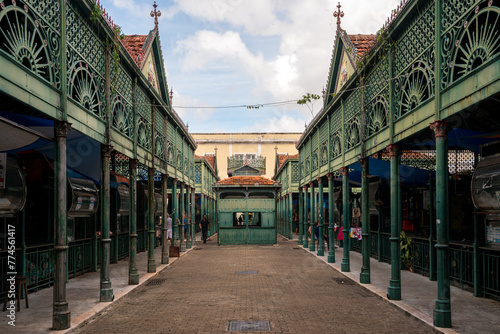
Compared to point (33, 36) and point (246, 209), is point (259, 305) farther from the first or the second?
point (246, 209)

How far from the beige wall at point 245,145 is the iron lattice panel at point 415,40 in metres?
50.7

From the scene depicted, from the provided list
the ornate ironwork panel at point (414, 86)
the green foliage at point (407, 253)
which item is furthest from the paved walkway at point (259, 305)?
the ornate ironwork panel at point (414, 86)

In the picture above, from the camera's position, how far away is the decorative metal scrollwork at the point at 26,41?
6730 millimetres

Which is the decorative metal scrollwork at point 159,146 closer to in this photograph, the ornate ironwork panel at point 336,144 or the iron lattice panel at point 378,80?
the ornate ironwork panel at point 336,144

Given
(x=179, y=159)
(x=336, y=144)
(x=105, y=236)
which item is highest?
(x=336, y=144)

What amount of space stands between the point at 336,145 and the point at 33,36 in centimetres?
1283

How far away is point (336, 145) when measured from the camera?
18266 millimetres

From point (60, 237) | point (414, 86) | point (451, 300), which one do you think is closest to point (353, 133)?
point (414, 86)

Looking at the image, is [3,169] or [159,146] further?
[159,146]

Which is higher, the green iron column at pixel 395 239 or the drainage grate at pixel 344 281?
the green iron column at pixel 395 239

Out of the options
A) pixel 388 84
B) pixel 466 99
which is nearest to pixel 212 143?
pixel 388 84

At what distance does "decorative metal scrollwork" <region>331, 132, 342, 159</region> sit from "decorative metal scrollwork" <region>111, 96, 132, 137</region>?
25.6 ft

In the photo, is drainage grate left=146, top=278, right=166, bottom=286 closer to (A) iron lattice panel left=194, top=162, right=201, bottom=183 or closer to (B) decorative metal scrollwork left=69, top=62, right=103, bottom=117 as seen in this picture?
(B) decorative metal scrollwork left=69, top=62, right=103, bottom=117

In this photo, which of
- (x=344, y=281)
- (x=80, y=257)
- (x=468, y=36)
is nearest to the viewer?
(x=468, y=36)
